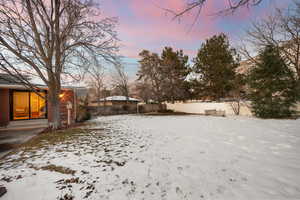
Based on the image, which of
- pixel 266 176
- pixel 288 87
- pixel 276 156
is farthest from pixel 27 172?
pixel 288 87

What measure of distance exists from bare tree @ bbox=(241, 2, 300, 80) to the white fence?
3.92m

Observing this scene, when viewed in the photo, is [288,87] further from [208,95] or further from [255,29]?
[208,95]

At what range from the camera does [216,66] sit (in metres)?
15.9

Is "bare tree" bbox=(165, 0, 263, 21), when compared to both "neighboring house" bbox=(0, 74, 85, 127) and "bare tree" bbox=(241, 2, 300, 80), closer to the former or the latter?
"neighboring house" bbox=(0, 74, 85, 127)

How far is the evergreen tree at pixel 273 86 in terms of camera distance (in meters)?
8.75

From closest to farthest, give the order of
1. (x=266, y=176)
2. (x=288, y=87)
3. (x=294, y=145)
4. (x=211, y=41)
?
(x=266, y=176), (x=294, y=145), (x=288, y=87), (x=211, y=41)

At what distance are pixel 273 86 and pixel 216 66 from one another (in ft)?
24.6

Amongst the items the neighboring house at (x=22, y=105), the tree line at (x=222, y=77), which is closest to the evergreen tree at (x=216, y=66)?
the tree line at (x=222, y=77)

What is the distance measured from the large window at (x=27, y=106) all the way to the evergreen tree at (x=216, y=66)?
648 inches

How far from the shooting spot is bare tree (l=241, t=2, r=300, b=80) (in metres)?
9.20

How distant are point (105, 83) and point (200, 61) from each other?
15.5 metres

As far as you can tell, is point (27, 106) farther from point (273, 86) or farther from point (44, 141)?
point (273, 86)

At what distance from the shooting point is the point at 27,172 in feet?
7.90

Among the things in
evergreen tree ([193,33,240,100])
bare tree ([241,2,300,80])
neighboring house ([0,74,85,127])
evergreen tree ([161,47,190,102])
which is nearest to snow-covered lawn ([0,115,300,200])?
neighboring house ([0,74,85,127])
